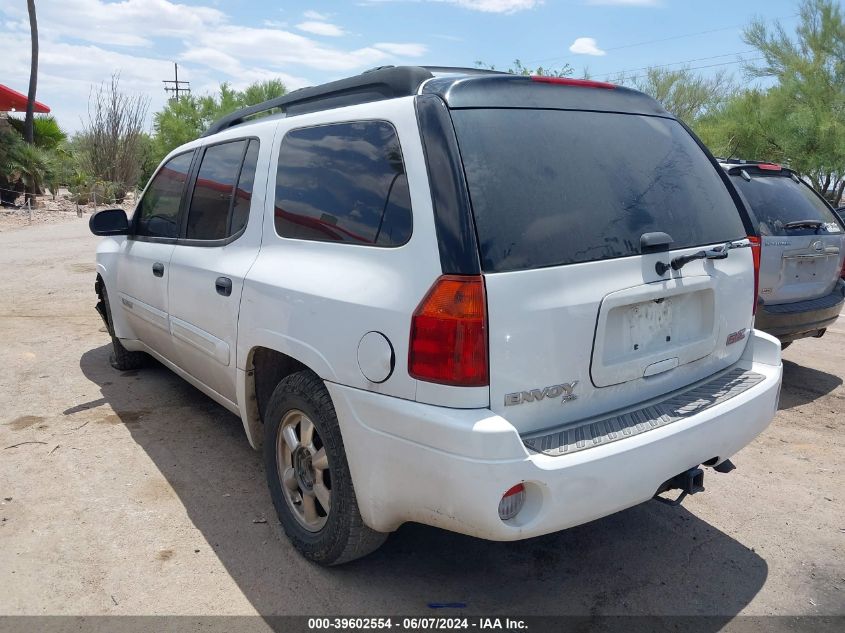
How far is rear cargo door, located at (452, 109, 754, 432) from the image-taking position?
2.26m

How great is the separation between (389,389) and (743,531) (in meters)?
2.08

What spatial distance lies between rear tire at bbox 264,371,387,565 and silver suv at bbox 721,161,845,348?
359cm

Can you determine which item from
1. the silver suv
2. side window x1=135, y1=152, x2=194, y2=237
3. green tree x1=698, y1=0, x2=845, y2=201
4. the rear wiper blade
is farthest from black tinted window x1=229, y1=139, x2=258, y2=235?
green tree x1=698, y1=0, x2=845, y2=201

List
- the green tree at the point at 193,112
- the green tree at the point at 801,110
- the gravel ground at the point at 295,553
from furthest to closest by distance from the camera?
1. the green tree at the point at 193,112
2. the green tree at the point at 801,110
3. the gravel ground at the point at 295,553

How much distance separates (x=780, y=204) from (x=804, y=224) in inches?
9.3

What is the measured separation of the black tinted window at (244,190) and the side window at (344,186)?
26 centimetres

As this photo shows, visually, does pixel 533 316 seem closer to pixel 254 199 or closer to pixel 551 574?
pixel 551 574

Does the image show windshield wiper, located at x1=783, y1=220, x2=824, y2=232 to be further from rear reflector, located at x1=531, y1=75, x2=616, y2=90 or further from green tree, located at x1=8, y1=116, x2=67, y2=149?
green tree, located at x1=8, y1=116, x2=67, y2=149

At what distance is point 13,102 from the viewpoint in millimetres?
27578

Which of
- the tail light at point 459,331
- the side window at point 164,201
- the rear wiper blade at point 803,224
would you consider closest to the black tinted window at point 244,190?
the side window at point 164,201

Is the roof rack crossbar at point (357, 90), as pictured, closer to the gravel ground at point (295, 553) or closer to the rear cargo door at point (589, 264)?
the rear cargo door at point (589, 264)

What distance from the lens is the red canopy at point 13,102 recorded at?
26.6m

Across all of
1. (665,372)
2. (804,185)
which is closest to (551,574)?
(665,372)

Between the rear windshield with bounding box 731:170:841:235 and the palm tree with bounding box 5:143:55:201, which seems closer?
the rear windshield with bounding box 731:170:841:235
